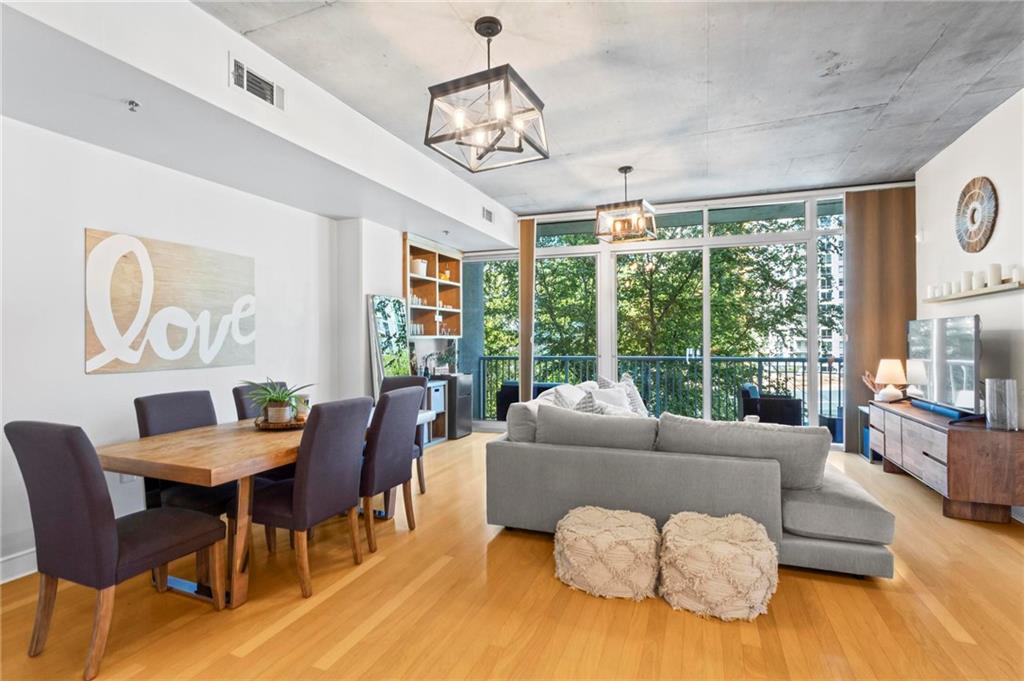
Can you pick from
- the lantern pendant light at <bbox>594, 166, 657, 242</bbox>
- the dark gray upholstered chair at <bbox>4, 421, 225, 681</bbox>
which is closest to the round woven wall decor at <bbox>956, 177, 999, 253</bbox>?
the lantern pendant light at <bbox>594, 166, 657, 242</bbox>

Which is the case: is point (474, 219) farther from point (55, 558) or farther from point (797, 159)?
point (55, 558)

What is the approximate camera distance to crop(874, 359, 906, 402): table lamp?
485 cm

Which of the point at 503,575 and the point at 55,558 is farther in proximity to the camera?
the point at 503,575

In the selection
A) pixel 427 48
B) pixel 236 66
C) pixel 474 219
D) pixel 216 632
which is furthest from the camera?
pixel 474 219

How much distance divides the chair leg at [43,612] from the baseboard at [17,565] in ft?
3.07

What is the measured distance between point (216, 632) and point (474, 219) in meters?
4.36

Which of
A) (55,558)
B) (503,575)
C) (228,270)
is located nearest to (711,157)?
(503,575)

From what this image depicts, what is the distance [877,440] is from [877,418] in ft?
0.68

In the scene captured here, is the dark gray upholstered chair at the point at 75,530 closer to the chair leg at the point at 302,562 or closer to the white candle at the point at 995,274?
the chair leg at the point at 302,562

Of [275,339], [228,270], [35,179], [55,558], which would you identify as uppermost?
[35,179]

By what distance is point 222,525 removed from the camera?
238cm

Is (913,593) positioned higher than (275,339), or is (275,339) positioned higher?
(275,339)

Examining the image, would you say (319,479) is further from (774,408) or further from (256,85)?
(774,408)

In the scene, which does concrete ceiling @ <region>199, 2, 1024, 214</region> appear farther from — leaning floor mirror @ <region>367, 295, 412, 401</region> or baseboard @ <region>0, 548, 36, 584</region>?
baseboard @ <region>0, 548, 36, 584</region>
